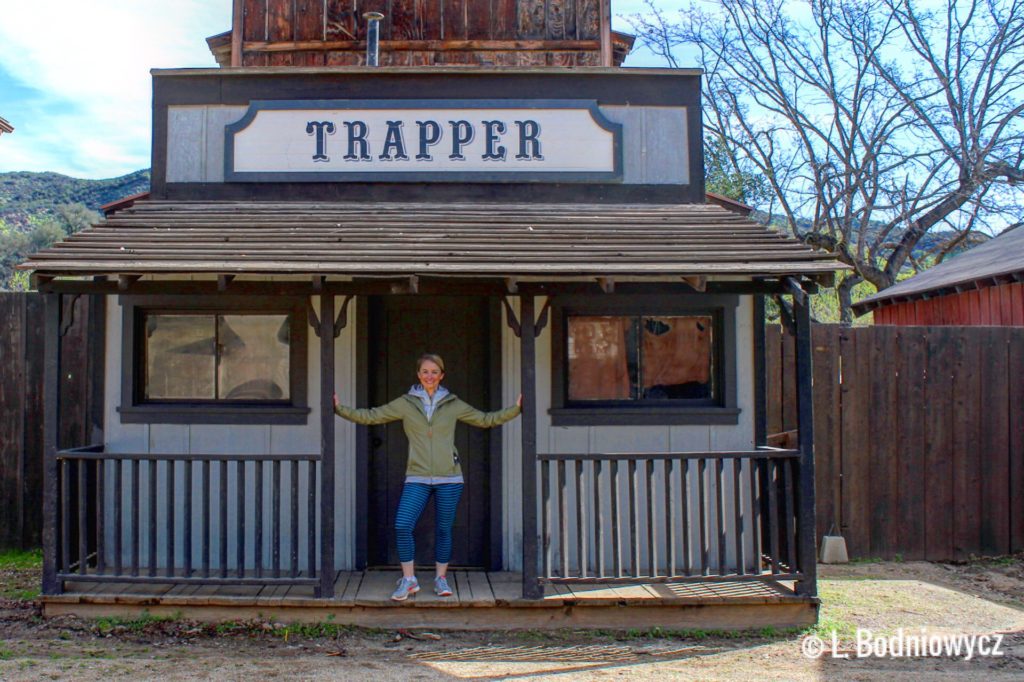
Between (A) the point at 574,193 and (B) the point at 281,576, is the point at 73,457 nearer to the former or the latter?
(B) the point at 281,576

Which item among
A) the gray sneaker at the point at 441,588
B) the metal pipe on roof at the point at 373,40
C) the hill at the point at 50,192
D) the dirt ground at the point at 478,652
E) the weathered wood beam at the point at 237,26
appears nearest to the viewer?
Answer: the dirt ground at the point at 478,652

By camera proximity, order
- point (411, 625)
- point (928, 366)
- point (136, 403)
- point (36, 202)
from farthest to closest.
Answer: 1. point (36, 202)
2. point (928, 366)
3. point (136, 403)
4. point (411, 625)

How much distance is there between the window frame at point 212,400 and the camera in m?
6.88

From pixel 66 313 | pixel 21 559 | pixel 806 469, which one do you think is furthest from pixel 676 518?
pixel 21 559

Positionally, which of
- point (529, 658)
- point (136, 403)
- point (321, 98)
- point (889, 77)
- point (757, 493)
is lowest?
point (529, 658)

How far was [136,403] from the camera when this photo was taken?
22.7ft

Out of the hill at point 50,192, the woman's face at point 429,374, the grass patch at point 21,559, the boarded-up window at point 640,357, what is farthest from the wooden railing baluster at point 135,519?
the hill at point 50,192

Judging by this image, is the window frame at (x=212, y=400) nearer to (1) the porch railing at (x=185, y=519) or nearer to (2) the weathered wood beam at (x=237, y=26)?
(1) the porch railing at (x=185, y=519)

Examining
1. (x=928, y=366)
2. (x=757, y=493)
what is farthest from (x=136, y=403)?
(x=928, y=366)

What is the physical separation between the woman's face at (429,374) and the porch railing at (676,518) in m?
0.91

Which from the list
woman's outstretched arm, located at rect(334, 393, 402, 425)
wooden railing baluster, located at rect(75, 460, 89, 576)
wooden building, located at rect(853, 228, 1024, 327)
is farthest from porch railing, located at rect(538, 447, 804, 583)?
wooden building, located at rect(853, 228, 1024, 327)

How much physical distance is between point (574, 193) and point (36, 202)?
49674mm

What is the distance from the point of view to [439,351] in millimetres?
7227

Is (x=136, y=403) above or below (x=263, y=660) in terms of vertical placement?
above
